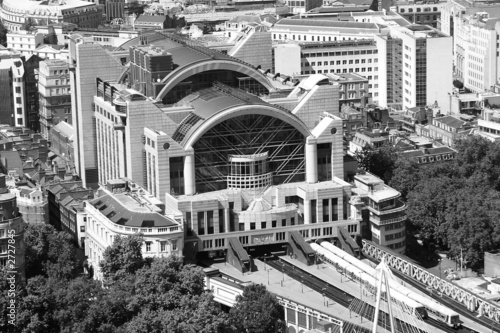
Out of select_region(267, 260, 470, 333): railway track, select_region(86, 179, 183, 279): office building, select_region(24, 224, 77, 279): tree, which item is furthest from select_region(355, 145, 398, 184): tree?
select_region(24, 224, 77, 279): tree

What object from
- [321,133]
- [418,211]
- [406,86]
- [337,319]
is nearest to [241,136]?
[321,133]

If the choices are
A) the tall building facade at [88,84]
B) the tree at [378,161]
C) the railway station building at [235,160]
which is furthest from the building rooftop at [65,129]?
the tree at [378,161]

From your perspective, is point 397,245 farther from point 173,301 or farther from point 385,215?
point 173,301

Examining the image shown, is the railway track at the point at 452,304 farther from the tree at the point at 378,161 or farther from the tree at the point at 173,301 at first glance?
the tree at the point at 378,161

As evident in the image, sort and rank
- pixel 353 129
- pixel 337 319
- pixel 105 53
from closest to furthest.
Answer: pixel 337 319
pixel 105 53
pixel 353 129

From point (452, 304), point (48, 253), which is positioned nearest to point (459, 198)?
point (452, 304)

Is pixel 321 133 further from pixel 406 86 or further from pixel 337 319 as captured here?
pixel 406 86
